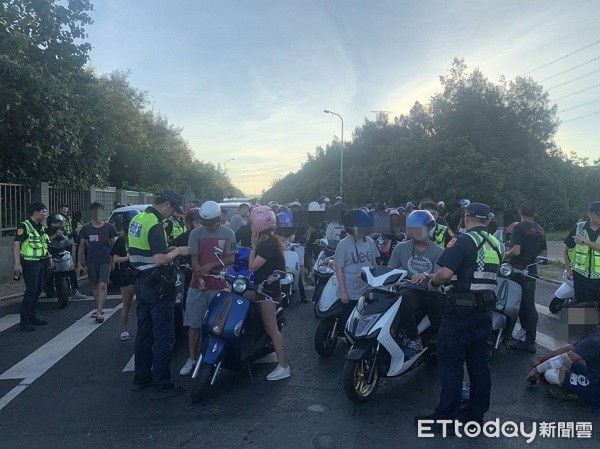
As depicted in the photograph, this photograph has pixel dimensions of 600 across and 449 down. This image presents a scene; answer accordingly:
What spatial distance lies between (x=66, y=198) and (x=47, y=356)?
35.2ft

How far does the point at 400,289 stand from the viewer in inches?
181

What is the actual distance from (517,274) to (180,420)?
432 cm

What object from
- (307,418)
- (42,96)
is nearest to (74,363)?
(307,418)

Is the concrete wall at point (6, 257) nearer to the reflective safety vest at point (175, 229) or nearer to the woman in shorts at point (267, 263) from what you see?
the reflective safety vest at point (175, 229)

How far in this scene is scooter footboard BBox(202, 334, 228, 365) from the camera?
171 inches

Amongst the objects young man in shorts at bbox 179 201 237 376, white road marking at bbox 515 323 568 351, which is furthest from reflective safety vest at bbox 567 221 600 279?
young man in shorts at bbox 179 201 237 376

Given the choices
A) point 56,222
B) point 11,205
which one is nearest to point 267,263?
point 56,222

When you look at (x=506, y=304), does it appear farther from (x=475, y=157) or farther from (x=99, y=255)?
(x=475, y=157)

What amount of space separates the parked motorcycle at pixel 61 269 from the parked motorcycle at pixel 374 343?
6.25 metres

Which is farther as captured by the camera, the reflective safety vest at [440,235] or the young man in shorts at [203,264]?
the reflective safety vest at [440,235]

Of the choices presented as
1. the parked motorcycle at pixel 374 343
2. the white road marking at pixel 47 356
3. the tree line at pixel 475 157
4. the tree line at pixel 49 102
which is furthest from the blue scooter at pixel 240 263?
the tree line at pixel 475 157

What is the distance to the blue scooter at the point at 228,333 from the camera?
14.3ft

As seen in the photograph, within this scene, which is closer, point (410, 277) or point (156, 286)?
point (156, 286)

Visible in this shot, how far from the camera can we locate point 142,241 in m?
4.59
